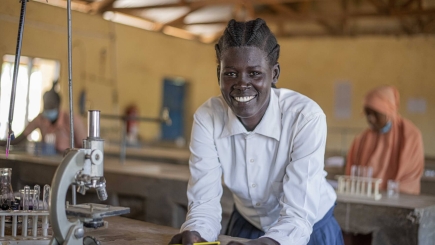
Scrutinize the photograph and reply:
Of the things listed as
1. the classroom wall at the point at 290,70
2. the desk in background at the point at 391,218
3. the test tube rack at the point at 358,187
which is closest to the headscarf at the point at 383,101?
the test tube rack at the point at 358,187

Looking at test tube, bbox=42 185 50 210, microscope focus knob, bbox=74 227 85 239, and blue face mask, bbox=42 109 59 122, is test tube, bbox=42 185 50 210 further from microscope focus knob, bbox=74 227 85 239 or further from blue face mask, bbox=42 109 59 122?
blue face mask, bbox=42 109 59 122

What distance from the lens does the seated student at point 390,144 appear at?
3.46 m

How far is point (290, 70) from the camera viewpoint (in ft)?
36.3

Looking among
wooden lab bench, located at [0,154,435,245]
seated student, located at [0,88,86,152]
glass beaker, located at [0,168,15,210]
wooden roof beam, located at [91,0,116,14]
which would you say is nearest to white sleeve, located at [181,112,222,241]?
glass beaker, located at [0,168,15,210]

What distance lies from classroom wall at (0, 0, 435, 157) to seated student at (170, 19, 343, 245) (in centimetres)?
656

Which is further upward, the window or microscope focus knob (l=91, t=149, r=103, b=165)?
the window

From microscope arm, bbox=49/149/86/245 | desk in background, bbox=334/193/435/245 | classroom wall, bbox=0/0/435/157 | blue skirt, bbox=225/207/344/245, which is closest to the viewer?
microscope arm, bbox=49/149/86/245

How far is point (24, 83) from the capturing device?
7.56 ft

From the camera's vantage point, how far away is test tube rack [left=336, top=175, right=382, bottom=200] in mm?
2961

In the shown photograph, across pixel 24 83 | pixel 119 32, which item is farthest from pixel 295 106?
pixel 119 32

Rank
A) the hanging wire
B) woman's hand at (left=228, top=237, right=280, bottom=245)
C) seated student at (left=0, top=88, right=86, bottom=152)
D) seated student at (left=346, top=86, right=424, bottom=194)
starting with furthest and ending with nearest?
seated student at (left=0, top=88, right=86, bottom=152), seated student at (left=346, top=86, right=424, bottom=194), the hanging wire, woman's hand at (left=228, top=237, right=280, bottom=245)

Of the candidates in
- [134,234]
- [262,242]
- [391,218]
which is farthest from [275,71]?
[391,218]

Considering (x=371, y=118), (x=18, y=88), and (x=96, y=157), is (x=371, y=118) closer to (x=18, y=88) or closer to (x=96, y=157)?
(x=18, y=88)

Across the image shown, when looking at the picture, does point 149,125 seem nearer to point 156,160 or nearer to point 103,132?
point 103,132
